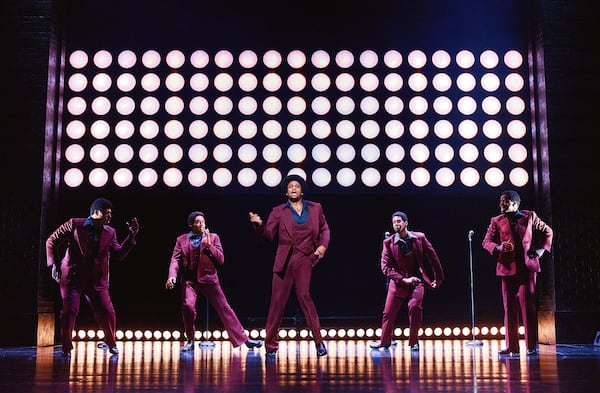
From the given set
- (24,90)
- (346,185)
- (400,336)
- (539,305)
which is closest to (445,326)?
(400,336)

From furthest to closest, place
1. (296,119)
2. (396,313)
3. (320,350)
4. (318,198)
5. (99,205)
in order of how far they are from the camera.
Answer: (296,119), (318,198), (396,313), (99,205), (320,350)

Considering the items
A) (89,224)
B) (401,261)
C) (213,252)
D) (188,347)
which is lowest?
(188,347)

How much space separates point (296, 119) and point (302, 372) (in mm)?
5169

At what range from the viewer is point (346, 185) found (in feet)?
30.5

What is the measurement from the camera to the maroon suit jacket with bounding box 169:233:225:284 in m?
7.70

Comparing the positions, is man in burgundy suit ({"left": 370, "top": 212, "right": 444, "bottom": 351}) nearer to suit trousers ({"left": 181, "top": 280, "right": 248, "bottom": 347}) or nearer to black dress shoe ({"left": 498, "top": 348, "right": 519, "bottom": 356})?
black dress shoe ({"left": 498, "top": 348, "right": 519, "bottom": 356})

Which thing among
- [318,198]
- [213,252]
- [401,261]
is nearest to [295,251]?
[213,252]

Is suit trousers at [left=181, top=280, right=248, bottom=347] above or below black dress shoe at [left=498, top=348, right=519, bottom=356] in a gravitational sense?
above

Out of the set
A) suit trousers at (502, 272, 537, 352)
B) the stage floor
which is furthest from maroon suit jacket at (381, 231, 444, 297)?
suit trousers at (502, 272, 537, 352)

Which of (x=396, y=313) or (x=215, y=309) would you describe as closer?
(x=215, y=309)

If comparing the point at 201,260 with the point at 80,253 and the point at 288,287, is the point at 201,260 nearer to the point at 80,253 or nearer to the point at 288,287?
the point at 80,253

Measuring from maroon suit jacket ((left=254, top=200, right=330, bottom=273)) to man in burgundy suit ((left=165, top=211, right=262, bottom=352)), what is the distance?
1.32 meters

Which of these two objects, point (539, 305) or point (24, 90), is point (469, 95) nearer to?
point (539, 305)

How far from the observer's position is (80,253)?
7.28 m
